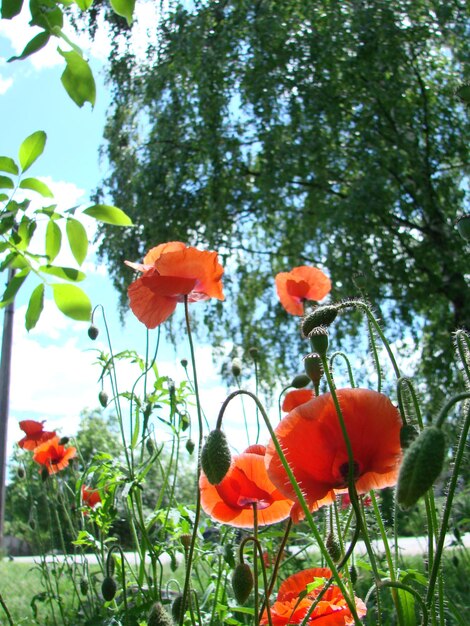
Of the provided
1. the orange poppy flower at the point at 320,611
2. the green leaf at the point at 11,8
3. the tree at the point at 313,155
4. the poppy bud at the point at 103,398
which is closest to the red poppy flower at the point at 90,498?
the poppy bud at the point at 103,398

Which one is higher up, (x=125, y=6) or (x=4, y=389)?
(x=4, y=389)

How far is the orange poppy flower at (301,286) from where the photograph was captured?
145 cm

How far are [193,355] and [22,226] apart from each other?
15.2 inches

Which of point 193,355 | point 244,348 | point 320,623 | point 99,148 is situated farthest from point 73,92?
point 99,148

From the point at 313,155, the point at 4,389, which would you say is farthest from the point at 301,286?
the point at 313,155

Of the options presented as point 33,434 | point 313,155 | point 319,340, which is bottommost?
point 319,340

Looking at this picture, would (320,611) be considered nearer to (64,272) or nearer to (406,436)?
(406,436)

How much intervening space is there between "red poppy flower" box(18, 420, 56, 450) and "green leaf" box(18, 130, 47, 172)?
1100mm

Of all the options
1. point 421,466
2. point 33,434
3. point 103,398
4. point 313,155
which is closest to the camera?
point 421,466

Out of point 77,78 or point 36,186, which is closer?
point 77,78

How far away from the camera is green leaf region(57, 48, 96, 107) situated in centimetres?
94

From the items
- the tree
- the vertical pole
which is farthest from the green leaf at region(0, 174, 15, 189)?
the tree

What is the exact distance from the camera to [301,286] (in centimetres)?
146

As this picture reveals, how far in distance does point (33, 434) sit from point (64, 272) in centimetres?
109
